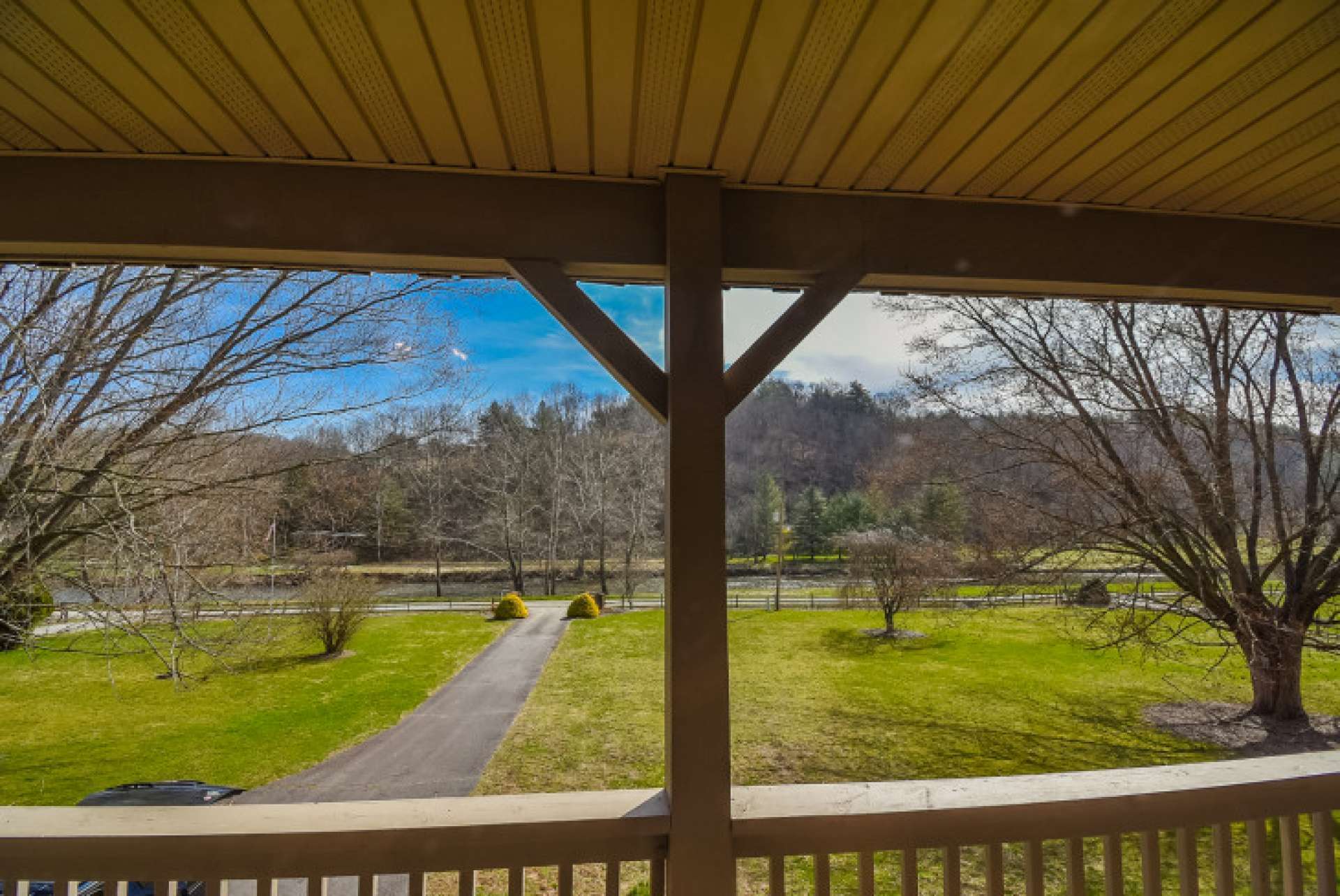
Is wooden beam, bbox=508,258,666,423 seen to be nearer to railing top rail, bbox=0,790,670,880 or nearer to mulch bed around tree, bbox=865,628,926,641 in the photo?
railing top rail, bbox=0,790,670,880

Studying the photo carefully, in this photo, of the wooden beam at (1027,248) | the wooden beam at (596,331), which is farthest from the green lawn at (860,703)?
the wooden beam at (1027,248)

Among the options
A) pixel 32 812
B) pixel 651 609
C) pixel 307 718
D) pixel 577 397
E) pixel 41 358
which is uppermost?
pixel 41 358

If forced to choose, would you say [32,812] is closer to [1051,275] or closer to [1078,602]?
[1051,275]

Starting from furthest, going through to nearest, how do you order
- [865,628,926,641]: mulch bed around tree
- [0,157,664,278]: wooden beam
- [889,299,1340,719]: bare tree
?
[889,299,1340,719]: bare tree
[865,628,926,641]: mulch bed around tree
[0,157,664,278]: wooden beam

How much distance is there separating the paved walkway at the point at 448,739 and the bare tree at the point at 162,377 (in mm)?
1154

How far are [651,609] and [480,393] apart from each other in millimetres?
1195

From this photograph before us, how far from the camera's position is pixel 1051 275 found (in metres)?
1.38

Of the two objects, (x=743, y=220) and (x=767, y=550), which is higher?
(x=743, y=220)

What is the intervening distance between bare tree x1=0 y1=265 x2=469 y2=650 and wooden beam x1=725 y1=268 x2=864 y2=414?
1.81 m

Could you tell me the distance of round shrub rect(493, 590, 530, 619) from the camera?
227cm

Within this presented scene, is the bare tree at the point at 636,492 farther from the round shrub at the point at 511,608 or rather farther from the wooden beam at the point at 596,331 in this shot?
the wooden beam at the point at 596,331

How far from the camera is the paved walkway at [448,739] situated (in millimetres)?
1840

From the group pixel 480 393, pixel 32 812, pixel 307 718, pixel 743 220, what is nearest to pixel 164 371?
pixel 480 393

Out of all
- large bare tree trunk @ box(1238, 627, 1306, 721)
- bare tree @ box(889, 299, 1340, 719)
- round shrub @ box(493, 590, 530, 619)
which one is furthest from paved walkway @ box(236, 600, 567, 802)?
large bare tree trunk @ box(1238, 627, 1306, 721)
